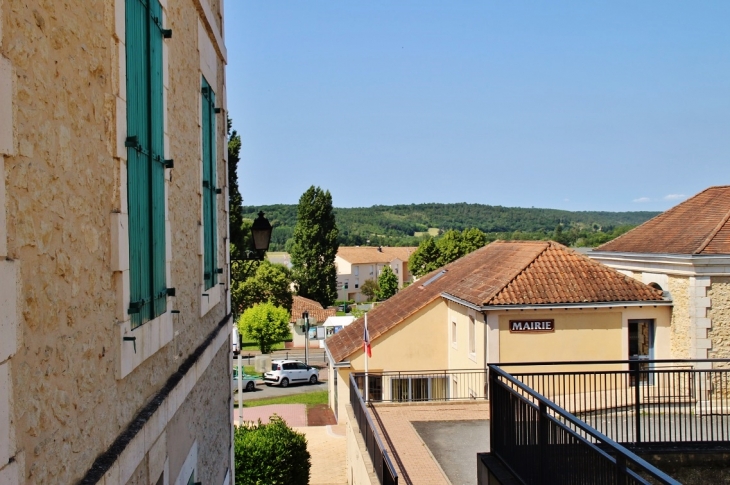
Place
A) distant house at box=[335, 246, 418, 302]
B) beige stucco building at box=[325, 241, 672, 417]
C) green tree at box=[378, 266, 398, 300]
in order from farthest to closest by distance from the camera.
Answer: distant house at box=[335, 246, 418, 302] → green tree at box=[378, 266, 398, 300] → beige stucco building at box=[325, 241, 672, 417]

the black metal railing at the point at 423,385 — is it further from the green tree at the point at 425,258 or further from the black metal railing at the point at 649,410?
the green tree at the point at 425,258

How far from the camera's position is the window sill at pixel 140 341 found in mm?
3434

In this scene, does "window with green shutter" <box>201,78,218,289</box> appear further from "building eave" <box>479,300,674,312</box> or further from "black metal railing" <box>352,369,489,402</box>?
"black metal railing" <box>352,369,489,402</box>

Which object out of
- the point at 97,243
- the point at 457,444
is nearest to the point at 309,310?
the point at 457,444

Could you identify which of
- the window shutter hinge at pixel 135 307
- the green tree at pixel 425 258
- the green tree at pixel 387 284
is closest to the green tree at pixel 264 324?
the green tree at pixel 425 258

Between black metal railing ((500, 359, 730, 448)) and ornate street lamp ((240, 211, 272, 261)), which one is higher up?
ornate street lamp ((240, 211, 272, 261))

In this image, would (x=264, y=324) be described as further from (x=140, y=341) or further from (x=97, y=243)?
(x=97, y=243)

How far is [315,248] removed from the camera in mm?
72312

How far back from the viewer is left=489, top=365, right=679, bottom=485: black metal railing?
4.16 meters

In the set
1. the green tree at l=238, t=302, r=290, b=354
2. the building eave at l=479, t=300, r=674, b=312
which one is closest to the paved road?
the building eave at l=479, t=300, r=674, b=312

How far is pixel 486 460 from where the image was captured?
6.80 meters

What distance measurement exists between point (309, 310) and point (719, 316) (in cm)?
4852

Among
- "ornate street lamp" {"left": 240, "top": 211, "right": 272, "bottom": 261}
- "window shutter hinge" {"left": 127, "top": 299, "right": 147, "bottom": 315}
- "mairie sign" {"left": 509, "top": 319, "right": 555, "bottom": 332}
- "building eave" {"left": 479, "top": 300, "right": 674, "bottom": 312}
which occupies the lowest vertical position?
"mairie sign" {"left": 509, "top": 319, "right": 555, "bottom": 332}

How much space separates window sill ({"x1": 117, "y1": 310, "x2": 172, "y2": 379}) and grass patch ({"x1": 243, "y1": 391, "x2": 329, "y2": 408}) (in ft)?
90.5
